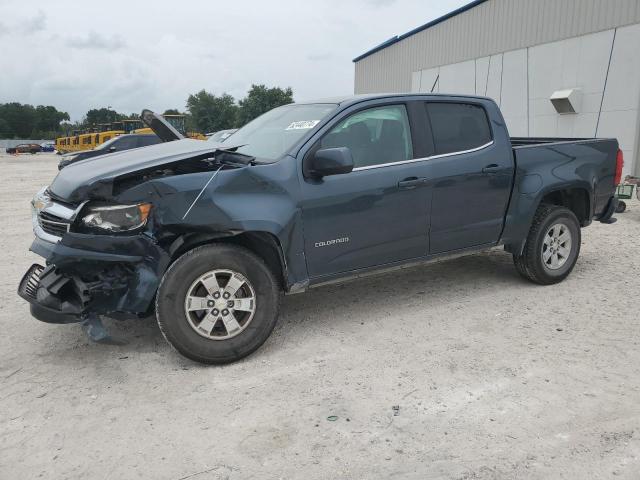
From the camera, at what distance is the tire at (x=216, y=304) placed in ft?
11.2

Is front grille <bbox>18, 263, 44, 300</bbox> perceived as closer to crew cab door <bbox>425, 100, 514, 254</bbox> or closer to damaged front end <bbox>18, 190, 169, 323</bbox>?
damaged front end <bbox>18, 190, 169, 323</bbox>

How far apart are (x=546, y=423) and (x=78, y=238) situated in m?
2.96

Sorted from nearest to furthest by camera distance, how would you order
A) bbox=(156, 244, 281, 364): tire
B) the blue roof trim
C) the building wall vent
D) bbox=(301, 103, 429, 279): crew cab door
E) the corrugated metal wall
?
bbox=(156, 244, 281, 364): tire, bbox=(301, 103, 429, 279): crew cab door, the corrugated metal wall, the building wall vent, the blue roof trim

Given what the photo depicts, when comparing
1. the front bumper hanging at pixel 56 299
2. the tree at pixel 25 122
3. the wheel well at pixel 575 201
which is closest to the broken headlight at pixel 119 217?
the front bumper hanging at pixel 56 299

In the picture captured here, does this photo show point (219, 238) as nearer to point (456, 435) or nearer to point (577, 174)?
point (456, 435)

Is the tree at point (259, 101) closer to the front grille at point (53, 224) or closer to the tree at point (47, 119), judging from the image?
the tree at point (47, 119)

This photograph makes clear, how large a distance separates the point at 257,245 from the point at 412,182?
134cm

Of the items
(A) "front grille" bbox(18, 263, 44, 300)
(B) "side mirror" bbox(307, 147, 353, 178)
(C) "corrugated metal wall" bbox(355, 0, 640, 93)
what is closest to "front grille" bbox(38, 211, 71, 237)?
(A) "front grille" bbox(18, 263, 44, 300)

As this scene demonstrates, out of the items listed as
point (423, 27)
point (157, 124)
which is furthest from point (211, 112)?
point (157, 124)

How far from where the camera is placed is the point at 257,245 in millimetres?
3852

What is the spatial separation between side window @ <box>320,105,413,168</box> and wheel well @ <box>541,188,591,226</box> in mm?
1928

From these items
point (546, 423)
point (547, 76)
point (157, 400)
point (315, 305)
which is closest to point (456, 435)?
point (546, 423)

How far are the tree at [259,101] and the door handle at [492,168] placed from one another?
79.0 m

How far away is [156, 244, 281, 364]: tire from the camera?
3.42 m
